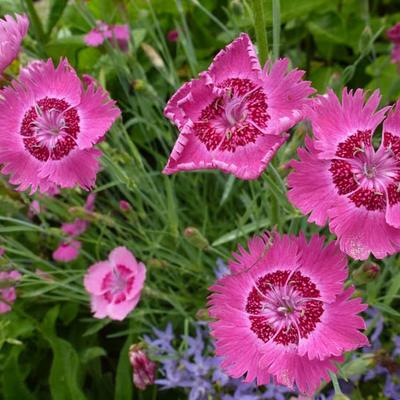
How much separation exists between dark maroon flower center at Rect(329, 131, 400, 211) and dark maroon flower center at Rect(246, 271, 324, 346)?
A: 0.15 metres

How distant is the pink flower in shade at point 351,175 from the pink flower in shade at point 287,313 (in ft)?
0.22

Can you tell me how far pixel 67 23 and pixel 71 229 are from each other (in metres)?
0.81

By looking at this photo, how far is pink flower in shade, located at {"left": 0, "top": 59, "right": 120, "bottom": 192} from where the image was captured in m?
0.85

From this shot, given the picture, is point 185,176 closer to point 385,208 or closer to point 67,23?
point 67,23

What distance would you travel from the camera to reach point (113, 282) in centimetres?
132

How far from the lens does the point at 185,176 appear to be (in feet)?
5.21

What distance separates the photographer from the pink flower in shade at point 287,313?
790mm

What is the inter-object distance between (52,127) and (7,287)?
39 centimetres

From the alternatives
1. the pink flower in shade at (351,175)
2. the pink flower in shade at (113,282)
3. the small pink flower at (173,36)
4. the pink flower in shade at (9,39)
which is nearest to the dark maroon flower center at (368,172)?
the pink flower in shade at (351,175)

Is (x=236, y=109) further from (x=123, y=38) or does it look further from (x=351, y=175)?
(x=123, y=38)

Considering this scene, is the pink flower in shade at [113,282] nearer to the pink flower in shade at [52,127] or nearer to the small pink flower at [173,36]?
the pink flower in shade at [52,127]

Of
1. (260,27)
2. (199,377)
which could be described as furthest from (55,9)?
(199,377)

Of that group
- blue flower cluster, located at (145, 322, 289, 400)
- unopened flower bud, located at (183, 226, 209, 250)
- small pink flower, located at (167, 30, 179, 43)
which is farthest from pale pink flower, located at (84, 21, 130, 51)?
blue flower cluster, located at (145, 322, 289, 400)

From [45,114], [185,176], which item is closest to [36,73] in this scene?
[45,114]
